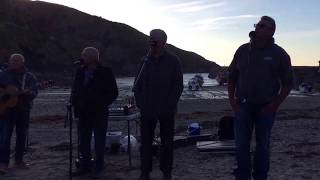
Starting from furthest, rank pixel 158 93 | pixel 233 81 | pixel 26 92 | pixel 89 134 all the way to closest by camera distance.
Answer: pixel 26 92, pixel 89 134, pixel 158 93, pixel 233 81

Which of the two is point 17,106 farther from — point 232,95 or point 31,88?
point 232,95

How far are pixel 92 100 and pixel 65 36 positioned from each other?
12866 cm

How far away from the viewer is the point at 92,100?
9812 millimetres

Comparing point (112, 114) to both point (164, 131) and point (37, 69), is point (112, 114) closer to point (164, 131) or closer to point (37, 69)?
point (164, 131)

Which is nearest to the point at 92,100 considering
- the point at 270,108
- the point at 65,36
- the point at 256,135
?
the point at 256,135

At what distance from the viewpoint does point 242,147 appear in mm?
7730

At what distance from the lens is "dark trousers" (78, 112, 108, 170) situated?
391 inches

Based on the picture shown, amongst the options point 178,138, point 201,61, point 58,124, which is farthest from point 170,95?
point 201,61

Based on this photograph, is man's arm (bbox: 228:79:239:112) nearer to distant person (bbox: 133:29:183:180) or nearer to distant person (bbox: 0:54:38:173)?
distant person (bbox: 133:29:183:180)

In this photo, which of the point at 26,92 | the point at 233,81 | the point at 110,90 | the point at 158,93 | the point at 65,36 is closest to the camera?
the point at 233,81

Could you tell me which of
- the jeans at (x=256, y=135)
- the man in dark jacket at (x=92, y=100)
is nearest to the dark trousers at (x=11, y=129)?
the man in dark jacket at (x=92, y=100)

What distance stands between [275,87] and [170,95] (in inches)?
66.9

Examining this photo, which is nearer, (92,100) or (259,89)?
(259,89)

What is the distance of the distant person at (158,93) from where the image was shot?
8.87 m
